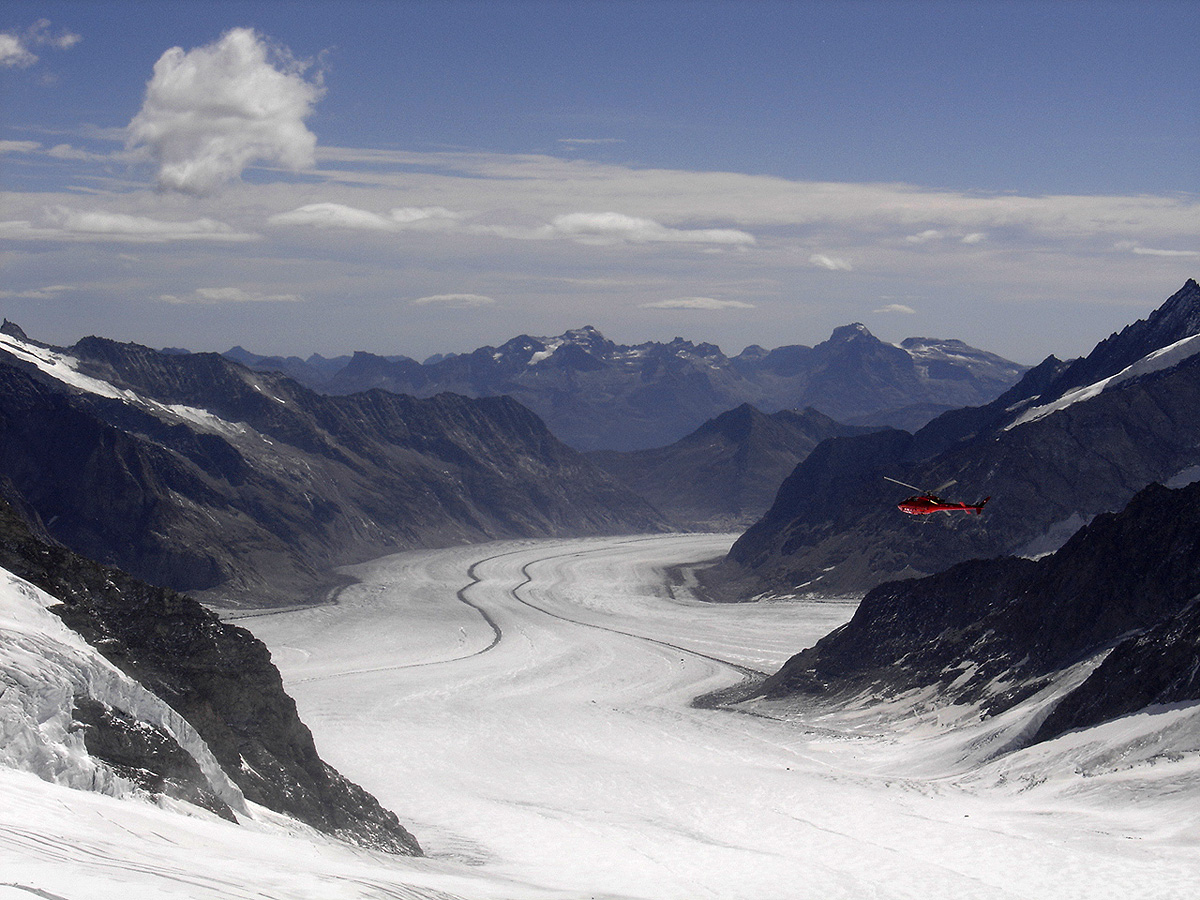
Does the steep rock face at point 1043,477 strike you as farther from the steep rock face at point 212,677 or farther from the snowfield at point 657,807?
the steep rock face at point 212,677

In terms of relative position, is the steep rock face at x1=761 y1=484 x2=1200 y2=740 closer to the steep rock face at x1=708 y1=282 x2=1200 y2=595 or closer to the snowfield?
the snowfield

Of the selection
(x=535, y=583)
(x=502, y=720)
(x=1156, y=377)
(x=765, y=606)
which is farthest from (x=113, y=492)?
(x=1156, y=377)

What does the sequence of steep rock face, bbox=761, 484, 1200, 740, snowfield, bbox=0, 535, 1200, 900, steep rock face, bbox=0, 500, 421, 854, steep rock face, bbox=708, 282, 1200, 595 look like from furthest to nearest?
1. steep rock face, bbox=708, 282, 1200, 595
2. steep rock face, bbox=761, 484, 1200, 740
3. steep rock face, bbox=0, 500, 421, 854
4. snowfield, bbox=0, 535, 1200, 900

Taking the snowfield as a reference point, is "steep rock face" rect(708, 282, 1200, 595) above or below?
above

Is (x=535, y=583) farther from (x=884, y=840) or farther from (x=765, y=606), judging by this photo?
(x=884, y=840)

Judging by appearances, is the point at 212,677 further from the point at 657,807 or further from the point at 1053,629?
the point at 1053,629

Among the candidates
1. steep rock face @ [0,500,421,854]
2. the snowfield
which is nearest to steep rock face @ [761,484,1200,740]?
the snowfield
